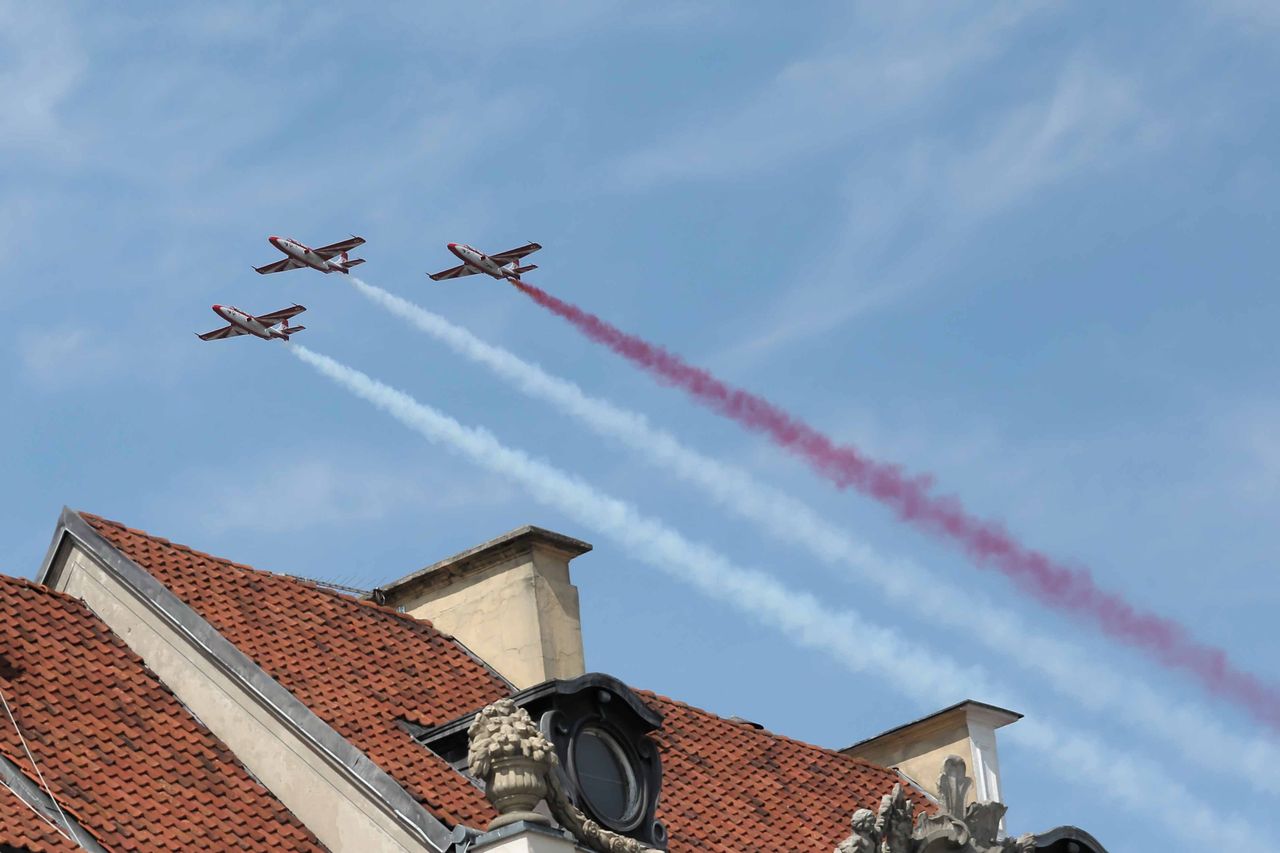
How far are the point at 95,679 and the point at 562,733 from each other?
5.37 meters

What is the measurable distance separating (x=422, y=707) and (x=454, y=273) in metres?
44.0

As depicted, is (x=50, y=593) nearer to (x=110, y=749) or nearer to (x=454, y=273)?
(x=110, y=749)

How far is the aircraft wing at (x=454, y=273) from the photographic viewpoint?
73156 mm

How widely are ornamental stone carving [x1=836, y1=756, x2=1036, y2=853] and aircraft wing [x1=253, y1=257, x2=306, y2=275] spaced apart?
4725cm

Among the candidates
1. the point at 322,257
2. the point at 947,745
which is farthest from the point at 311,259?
the point at 947,745

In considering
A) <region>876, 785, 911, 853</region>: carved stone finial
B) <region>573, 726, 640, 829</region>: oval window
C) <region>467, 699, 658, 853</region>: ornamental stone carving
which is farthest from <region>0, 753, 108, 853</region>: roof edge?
<region>876, 785, 911, 853</region>: carved stone finial

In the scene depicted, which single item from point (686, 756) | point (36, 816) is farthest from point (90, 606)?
point (686, 756)

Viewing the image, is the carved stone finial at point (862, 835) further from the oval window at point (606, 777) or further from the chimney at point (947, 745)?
the chimney at point (947, 745)

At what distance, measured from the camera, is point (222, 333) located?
77375 mm

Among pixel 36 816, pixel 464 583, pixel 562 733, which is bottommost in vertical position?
pixel 36 816

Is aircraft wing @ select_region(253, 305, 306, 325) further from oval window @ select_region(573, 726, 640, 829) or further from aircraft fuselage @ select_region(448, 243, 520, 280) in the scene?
oval window @ select_region(573, 726, 640, 829)

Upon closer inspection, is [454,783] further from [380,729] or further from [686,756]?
[686,756]

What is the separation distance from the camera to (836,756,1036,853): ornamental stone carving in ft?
96.5

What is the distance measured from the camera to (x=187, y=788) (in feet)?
89.5
